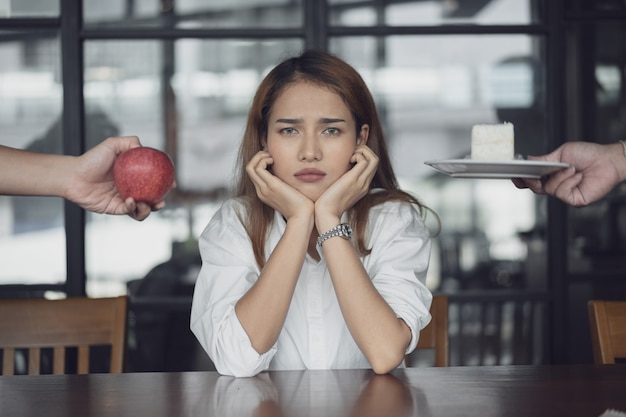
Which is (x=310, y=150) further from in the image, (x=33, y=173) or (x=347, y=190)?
(x=33, y=173)

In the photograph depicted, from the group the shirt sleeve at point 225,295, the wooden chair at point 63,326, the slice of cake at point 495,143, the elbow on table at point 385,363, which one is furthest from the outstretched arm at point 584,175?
the wooden chair at point 63,326

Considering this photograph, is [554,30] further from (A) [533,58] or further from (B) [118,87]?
(B) [118,87]

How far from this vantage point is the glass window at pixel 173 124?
357 cm

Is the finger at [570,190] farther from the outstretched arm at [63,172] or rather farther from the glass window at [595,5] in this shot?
the glass window at [595,5]

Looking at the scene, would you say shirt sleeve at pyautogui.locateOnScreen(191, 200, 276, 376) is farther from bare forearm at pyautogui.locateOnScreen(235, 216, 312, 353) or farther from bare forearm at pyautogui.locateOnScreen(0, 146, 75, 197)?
bare forearm at pyautogui.locateOnScreen(0, 146, 75, 197)

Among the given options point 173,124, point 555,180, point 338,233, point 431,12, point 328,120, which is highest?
point 431,12

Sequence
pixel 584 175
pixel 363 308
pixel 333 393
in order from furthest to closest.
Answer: pixel 584 175 < pixel 363 308 < pixel 333 393

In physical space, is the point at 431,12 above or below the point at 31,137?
above

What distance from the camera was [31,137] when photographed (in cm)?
352

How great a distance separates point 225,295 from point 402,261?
435mm

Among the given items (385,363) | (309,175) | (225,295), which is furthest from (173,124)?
(385,363)

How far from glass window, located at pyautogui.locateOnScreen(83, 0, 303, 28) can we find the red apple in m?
1.85

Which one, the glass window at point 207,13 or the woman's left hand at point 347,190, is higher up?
the glass window at point 207,13

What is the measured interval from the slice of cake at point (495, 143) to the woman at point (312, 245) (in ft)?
1.08
